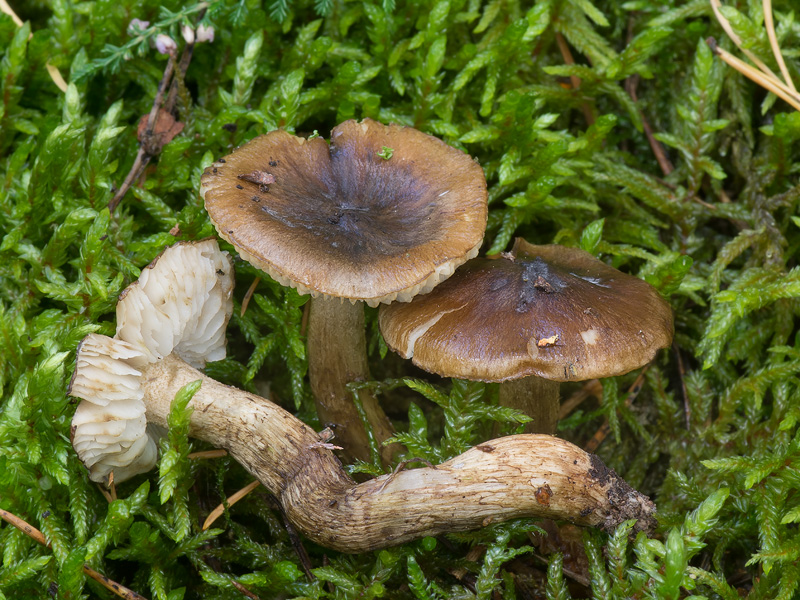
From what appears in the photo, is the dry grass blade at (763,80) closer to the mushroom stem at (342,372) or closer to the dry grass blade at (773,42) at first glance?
the dry grass blade at (773,42)

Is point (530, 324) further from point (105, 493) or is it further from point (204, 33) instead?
point (204, 33)

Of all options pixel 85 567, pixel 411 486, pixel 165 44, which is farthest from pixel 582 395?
pixel 165 44

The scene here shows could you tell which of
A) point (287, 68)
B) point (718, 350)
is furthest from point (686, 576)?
point (287, 68)

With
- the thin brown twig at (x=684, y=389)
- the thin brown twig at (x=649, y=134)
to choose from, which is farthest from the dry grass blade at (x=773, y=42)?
the thin brown twig at (x=684, y=389)

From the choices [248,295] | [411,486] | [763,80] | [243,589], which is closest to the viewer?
[411,486]

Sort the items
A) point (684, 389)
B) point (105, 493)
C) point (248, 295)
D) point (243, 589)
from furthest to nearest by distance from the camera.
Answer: point (684, 389)
point (248, 295)
point (105, 493)
point (243, 589)

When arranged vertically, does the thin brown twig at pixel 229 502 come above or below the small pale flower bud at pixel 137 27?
below

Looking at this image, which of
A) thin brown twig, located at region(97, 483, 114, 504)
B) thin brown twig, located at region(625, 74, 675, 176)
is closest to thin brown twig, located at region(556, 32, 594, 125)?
thin brown twig, located at region(625, 74, 675, 176)
